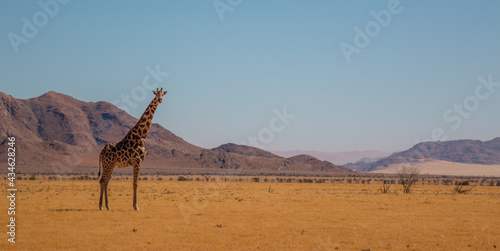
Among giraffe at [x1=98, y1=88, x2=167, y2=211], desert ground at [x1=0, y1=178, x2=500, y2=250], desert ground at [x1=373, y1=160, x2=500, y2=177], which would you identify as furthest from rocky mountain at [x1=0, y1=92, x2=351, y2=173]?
desert ground at [x1=0, y1=178, x2=500, y2=250]

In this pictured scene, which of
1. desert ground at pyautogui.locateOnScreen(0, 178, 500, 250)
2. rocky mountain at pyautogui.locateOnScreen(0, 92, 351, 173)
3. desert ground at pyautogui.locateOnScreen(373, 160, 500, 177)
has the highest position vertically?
rocky mountain at pyautogui.locateOnScreen(0, 92, 351, 173)

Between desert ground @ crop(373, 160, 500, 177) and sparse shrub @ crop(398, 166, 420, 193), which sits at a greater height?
desert ground @ crop(373, 160, 500, 177)

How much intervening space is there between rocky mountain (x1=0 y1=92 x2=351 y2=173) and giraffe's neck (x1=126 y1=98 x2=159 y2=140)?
93.0 m

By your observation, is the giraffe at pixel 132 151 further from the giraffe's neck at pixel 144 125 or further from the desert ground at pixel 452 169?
the desert ground at pixel 452 169

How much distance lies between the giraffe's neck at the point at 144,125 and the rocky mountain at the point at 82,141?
92984 millimetres

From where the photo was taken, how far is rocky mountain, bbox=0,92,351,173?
391 ft

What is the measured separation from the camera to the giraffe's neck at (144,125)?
20.8 m

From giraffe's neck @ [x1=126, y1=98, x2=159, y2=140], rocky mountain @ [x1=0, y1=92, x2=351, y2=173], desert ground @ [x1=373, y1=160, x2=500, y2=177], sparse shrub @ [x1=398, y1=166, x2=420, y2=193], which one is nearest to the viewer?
giraffe's neck @ [x1=126, y1=98, x2=159, y2=140]

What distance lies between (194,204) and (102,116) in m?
153

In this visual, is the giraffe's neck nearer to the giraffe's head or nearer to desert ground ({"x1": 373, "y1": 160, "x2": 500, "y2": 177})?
the giraffe's head

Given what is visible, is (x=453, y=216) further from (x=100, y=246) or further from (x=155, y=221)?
(x=100, y=246)

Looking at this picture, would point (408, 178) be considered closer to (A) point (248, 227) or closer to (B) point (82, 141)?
(A) point (248, 227)

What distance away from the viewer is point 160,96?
21.0 meters

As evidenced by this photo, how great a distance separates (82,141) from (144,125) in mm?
129842
